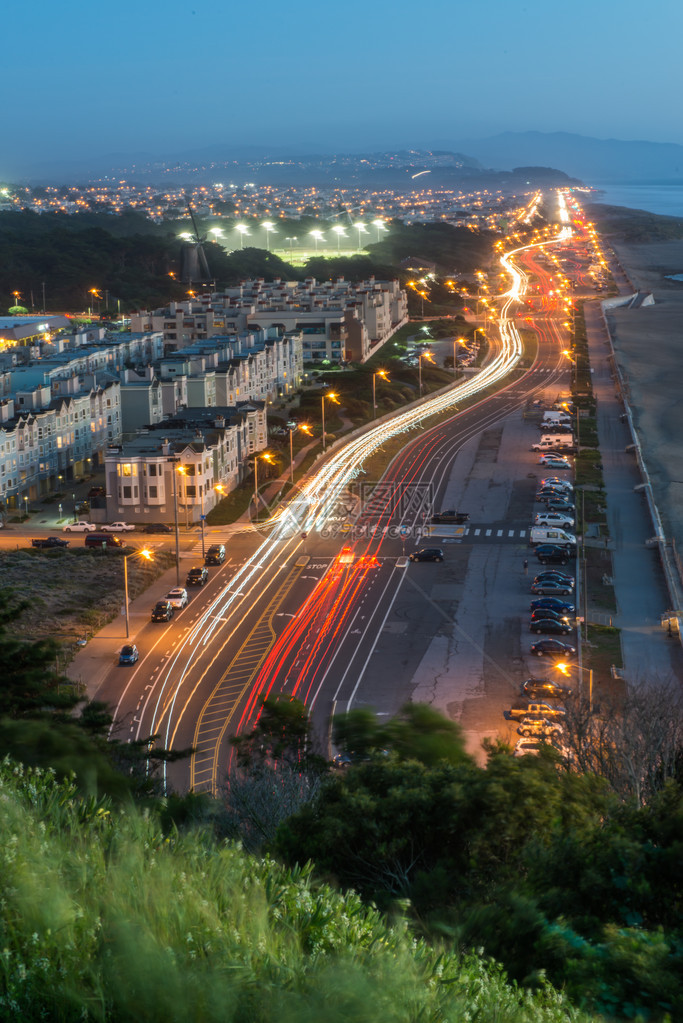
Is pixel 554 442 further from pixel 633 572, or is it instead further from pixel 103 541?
pixel 103 541

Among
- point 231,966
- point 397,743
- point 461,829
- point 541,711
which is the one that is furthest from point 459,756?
point 231,966

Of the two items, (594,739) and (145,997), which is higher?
(145,997)

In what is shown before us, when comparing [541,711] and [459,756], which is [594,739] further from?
[541,711]

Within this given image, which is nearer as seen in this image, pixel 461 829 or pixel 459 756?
pixel 461 829

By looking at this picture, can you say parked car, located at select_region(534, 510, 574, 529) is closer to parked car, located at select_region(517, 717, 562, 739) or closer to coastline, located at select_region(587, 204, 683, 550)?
coastline, located at select_region(587, 204, 683, 550)

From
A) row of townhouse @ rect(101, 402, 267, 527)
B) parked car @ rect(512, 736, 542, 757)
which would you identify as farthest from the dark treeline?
parked car @ rect(512, 736, 542, 757)

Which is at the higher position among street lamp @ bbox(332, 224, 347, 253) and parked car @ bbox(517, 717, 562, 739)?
street lamp @ bbox(332, 224, 347, 253)

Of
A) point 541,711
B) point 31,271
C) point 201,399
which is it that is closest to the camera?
point 541,711
